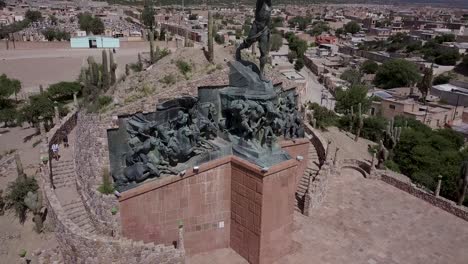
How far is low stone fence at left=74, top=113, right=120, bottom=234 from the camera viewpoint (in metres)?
10.6

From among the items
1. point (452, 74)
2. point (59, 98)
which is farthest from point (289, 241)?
point (452, 74)

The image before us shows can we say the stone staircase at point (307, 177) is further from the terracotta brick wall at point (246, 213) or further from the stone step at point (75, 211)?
the stone step at point (75, 211)

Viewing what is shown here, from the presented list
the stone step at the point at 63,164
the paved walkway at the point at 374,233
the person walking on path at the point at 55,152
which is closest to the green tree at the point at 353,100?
the paved walkway at the point at 374,233

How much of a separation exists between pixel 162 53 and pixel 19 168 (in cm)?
1734

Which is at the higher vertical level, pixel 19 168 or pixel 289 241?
pixel 19 168

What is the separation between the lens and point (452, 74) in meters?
51.9

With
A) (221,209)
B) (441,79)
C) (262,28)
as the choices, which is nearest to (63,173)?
(221,209)

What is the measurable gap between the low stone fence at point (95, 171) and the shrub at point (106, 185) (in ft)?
0.46

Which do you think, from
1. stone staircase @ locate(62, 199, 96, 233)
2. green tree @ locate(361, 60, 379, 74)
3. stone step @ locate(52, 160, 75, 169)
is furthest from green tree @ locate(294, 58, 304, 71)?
stone staircase @ locate(62, 199, 96, 233)

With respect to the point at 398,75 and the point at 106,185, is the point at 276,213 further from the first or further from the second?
the point at 398,75

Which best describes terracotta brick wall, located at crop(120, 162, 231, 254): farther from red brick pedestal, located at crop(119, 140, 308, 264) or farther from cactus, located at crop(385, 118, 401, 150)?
cactus, located at crop(385, 118, 401, 150)

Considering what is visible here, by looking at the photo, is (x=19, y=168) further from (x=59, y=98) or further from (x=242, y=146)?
(x=59, y=98)

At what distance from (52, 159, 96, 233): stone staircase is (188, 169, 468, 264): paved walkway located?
3.63m

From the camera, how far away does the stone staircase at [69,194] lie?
38.0 feet
